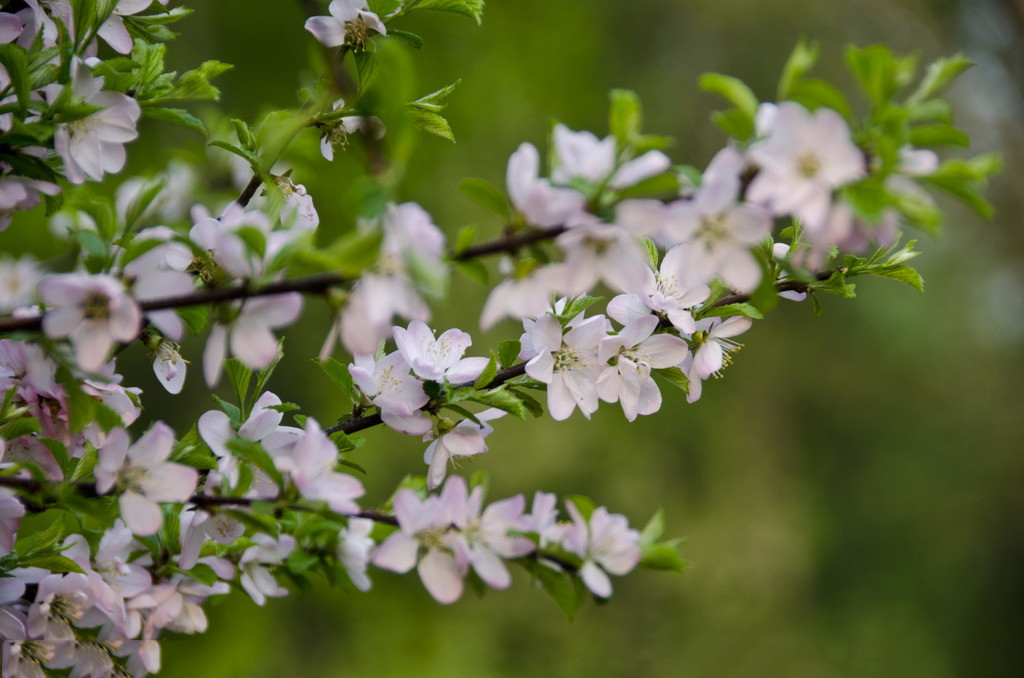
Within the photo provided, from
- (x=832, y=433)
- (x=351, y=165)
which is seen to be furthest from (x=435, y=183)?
(x=832, y=433)

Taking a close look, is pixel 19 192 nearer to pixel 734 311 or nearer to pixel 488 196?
pixel 488 196

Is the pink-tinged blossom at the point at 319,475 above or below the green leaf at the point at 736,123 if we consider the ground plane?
below

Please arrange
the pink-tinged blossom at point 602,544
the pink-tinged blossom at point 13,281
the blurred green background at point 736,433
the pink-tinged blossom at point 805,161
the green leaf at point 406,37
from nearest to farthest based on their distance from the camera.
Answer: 1. the pink-tinged blossom at point 805,161
2. the pink-tinged blossom at point 602,544
3. the green leaf at point 406,37
4. the pink-tinged blossom at point 13,281
5. the blurred green background at point 736,433

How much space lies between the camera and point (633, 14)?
13.5 feet

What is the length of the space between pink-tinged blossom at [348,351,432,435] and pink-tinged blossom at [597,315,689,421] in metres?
0.14

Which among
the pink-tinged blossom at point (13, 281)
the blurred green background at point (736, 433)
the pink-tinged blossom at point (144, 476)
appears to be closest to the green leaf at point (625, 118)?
the pink-tinged blossom at point (144, 476)

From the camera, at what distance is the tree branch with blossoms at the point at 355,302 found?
42 centimetres

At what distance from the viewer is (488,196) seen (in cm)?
46

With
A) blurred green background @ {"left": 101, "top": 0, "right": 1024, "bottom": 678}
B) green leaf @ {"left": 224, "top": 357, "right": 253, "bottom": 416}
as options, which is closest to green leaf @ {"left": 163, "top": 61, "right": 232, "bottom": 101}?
green leaf @ {"left": 224, "top": 357, "right": 253, "bottom": 416}

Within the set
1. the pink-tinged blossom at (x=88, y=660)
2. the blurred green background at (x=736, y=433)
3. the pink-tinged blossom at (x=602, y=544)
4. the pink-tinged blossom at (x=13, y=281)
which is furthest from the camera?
the blurred green background at (x=736, y=433)

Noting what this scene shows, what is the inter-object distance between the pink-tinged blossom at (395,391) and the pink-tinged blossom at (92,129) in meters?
0.25

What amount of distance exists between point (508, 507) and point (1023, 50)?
286 centimetres

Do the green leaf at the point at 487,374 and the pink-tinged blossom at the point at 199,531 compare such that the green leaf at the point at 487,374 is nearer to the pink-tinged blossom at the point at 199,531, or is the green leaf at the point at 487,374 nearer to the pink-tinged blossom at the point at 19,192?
the pink-tinged blossom at the point at 199,531

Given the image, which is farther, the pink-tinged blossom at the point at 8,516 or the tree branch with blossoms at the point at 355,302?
the pink-tinged blossom at the point at 8,516
